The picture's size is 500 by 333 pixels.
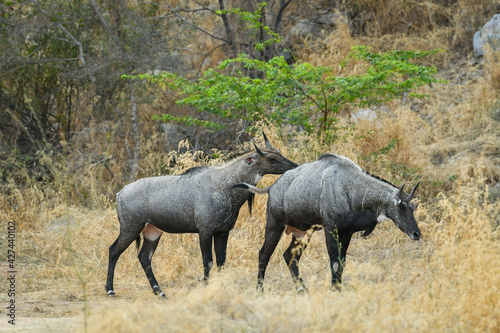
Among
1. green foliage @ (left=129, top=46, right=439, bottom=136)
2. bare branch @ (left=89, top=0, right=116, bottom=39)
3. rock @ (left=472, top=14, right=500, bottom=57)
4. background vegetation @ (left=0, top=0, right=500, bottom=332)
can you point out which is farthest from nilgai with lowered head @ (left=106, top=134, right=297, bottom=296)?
rock @ (left=472, top=14, right=500, bottom=57)

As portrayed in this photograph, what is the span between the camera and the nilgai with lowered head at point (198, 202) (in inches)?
280

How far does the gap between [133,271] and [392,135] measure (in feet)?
19.2

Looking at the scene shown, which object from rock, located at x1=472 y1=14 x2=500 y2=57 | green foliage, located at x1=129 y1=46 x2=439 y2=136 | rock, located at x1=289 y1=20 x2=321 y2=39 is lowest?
green foliage, located at x1=129 y1=46 x2=439 y2=136

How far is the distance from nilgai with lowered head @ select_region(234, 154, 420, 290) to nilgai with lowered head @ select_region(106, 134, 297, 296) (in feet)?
1.46

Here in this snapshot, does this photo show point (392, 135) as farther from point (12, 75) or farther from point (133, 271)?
point (12, 75)

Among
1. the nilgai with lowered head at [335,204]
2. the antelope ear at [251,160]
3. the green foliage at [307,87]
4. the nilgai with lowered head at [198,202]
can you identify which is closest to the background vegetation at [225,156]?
the green foliage at [307,87]

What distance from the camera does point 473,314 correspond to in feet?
16.2

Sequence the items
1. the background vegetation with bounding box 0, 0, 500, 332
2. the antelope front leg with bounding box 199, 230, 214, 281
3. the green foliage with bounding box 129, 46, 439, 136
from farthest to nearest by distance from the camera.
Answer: the green foliage with bounding box 129, 46, 439, 136, the antelope front leg with bounding box 199, 230, 214, 281, the background vegetation with bounding box 0, 0, 500, 332

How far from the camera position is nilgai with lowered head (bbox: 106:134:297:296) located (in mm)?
7109

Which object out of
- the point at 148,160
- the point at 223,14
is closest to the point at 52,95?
the point at 148,160

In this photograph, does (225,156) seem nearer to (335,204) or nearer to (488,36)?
(335,204)

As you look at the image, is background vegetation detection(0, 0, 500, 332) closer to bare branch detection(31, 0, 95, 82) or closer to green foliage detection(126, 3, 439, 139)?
bare branch detection(31, 0, 95, 82)

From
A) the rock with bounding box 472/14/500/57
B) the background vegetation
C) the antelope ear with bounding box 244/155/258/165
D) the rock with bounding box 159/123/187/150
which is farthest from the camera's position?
the rock with bounding box 472/14/500/57

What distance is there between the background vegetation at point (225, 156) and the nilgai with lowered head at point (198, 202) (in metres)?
0.59
